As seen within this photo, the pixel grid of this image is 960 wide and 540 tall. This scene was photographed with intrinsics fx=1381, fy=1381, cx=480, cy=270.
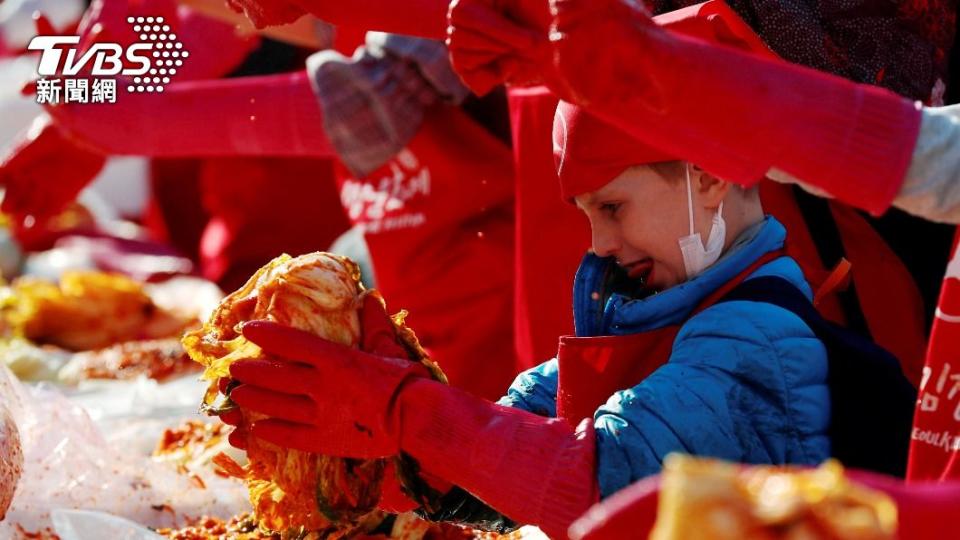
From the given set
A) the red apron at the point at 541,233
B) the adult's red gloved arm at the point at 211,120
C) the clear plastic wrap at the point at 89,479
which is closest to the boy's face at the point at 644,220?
the red apron at the point at 541,233

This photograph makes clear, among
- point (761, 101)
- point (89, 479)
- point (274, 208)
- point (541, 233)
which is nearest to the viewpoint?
point (761, 101)

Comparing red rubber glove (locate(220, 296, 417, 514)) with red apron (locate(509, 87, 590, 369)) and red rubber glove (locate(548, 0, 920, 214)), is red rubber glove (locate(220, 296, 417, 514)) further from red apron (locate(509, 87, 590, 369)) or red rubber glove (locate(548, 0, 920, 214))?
red apron (locate(509, 87, 590, 369))

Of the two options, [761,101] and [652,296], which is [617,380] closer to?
[652,296]

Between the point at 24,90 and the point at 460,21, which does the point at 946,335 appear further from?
the point at 24,90

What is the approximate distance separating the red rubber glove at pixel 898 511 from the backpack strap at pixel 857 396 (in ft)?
1.71

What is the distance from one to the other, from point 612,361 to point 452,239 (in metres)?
1.58

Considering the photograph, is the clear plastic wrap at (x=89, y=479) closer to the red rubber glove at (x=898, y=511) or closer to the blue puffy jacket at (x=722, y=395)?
the blue puffy jacket at (x=722, y=395)

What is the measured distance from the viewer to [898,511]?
150 cm

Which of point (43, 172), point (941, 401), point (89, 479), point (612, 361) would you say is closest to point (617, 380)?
point (612, 361)

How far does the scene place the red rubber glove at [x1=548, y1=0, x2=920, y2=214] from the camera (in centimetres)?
166

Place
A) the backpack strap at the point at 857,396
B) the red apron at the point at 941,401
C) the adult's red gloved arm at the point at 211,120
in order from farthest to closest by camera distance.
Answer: the adult's red gloved arm at the point at 211,120 < the backpack strap at the point at 857,396 < the red apron at the point at 941,401

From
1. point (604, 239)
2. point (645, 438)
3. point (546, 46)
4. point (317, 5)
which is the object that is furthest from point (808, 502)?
point (317, 5)

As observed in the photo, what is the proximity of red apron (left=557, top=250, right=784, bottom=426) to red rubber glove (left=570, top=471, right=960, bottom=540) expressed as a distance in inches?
24.9

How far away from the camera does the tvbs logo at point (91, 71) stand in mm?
3916
